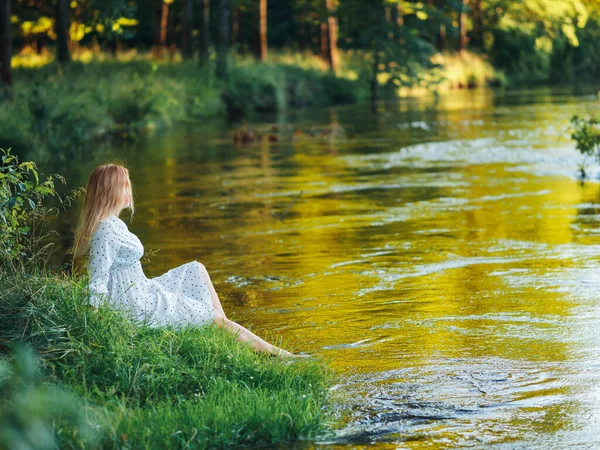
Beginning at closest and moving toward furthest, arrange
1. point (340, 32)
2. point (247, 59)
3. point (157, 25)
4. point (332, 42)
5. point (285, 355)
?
1. point (285, 355)
2. point (247, 59)
3. point (340, 32)
4. point (157, 25)
5. point (332, 42)

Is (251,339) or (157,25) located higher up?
(157,25)

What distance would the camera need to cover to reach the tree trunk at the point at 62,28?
3161 centimetres

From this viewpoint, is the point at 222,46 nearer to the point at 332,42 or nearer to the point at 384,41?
the point at 384,41

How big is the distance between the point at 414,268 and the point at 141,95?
19.6 m

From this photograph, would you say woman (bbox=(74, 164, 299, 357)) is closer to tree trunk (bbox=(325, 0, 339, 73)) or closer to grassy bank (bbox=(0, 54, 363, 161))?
grassy bank (bbox=(0, 54, 363, 161))

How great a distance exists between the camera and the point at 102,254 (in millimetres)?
6742

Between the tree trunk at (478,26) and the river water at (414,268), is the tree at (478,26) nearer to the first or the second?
the tree trunk at (478,26)

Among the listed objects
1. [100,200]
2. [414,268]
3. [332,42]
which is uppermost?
[332,42]

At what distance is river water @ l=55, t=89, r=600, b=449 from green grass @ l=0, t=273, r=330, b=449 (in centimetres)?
32

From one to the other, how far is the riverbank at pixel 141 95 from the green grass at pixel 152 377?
13.0 metres

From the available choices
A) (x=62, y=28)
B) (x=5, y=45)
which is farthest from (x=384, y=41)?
→ (x=5, y=45)

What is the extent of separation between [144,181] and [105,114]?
856 centimetres

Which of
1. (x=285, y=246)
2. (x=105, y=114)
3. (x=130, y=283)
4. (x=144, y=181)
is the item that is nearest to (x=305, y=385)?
(x=130, y=283)

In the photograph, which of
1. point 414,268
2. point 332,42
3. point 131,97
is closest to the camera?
point 414,268
